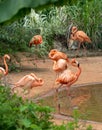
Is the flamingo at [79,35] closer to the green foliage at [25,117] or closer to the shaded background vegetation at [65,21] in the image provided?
the shaded background vegetation at [65,21]

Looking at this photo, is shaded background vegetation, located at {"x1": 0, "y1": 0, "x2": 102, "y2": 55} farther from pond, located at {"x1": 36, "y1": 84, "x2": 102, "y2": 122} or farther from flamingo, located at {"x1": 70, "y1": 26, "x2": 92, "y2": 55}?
pond, located at {"x1": 36, "y1": 84, "x2": 102, "y2": 122}

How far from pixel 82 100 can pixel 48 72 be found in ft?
10.3

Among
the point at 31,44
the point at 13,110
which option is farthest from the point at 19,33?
the point at 13,110

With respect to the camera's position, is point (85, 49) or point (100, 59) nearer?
point (100, 59)

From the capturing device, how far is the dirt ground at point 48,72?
9.59m

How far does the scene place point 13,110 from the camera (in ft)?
13.9

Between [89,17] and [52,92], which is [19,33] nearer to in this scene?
[52,92]

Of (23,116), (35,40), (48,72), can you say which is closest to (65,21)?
(35,40)

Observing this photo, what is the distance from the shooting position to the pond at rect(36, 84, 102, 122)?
293 inches

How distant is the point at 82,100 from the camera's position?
846cm

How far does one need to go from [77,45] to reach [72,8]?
52.1 inches

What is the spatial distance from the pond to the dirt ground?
35 centimetres

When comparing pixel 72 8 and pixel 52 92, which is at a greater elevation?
pixel 72 8

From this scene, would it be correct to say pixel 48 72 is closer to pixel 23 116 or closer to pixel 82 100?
pixel 82 100
